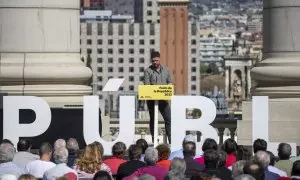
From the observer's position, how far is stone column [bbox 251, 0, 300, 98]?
25953mm

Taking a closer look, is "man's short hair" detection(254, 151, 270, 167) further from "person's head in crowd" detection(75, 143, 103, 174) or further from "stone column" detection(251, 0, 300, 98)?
"stone column" detection(251, 0, 300, 98)

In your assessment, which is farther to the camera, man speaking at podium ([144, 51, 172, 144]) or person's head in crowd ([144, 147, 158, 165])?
man speaking at podium ([144, 51, 172, 144])

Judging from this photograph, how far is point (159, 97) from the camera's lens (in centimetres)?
2539

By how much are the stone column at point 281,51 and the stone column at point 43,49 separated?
367 cm

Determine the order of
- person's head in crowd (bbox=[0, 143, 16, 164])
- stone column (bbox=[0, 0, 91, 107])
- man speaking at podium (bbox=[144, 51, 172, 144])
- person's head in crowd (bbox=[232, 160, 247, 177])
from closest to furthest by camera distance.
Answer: person's head in crowd (bbox=[232, 160, 247, 177]), person's head in crowd (bbox=[0, 143, 16, 164]), stone column (bbox=[0, 0, 91, 107]), man speaking at podium (bbox=[144, 51, 172, 144])

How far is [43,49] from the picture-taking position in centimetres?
2597

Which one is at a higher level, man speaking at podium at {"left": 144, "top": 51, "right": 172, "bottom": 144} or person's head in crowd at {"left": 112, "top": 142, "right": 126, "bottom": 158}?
man speaking at podium at {"left": 144, "top": 51, "right": 172, "bottom": 144}

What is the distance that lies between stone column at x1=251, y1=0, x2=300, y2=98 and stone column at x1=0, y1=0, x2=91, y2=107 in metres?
3.67

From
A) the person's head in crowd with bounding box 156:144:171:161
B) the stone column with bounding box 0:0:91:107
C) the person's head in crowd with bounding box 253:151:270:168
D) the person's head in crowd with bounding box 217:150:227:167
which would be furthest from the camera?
the stone column with bounding box 0:0:91:107

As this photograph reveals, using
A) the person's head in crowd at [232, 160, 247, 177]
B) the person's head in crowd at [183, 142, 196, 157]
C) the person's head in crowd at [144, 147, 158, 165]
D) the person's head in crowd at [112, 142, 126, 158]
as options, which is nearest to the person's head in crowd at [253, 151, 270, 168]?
the person's head in crowd at [232, 160, 247, 177]

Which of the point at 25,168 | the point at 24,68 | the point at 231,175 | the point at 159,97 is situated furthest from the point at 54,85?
the point at 231,175

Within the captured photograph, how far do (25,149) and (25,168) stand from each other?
1.69 metres

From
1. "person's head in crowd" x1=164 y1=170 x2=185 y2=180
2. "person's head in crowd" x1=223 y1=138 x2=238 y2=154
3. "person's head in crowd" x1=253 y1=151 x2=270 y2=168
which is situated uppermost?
"person's head in crowd" x1=223 y1=138 x2=238 y2=154

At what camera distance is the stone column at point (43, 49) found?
25.9 meters
